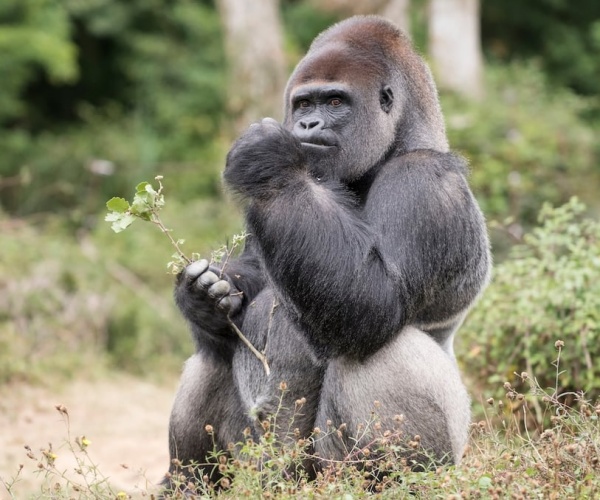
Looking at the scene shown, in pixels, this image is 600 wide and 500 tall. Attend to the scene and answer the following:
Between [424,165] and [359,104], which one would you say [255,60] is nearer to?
[359,104]

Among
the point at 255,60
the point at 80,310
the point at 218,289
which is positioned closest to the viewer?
the point at 218,289

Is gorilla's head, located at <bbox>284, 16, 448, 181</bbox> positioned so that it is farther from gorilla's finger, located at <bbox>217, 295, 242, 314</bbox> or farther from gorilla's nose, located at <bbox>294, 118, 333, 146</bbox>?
gorilla's finger, located at <bbox>217, 295, 242, 314</bbox>

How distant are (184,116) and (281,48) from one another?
176 inches

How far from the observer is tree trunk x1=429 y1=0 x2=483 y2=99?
16.5 metres

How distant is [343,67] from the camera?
13.6ft

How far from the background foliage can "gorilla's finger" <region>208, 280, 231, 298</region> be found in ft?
1.18

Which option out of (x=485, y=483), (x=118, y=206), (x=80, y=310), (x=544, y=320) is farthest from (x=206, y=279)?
(x=80, y=310)

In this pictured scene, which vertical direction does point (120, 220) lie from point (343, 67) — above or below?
below

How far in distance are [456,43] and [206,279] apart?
43.7ft

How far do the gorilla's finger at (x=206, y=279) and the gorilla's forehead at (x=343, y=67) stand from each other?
89 centimetres

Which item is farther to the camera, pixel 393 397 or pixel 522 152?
pixel 522 152

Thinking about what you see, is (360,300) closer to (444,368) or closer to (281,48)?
(444,368)

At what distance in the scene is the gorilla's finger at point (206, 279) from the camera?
414 cm

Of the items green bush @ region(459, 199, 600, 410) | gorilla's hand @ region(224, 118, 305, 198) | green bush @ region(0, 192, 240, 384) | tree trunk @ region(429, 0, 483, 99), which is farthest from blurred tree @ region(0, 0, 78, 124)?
gorilla's hand @ region(224, 118, 305, 198)
